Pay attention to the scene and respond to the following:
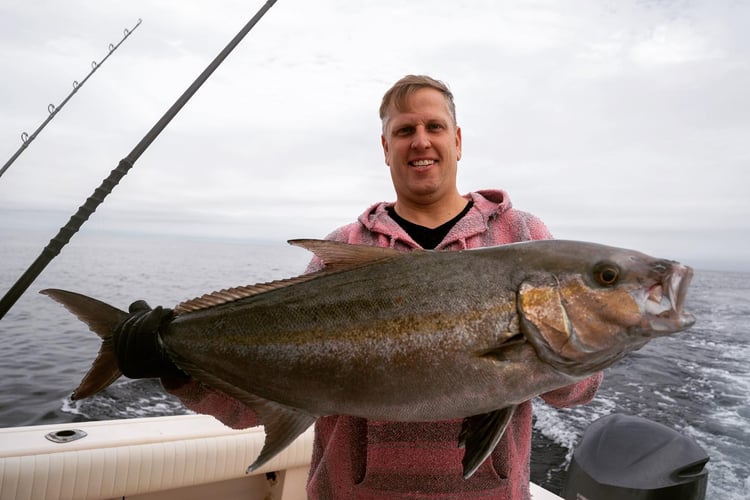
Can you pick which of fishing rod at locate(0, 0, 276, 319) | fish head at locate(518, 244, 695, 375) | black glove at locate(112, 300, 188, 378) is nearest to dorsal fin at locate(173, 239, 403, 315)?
black glove at locate(112, 300, 188, 378)

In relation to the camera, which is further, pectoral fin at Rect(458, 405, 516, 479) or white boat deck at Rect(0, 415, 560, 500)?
white boat deck at Rect(0, 415, 560, 500)

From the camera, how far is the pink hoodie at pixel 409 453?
2.18 meters

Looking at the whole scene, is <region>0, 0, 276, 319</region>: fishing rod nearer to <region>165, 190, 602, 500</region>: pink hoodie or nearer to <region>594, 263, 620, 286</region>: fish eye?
<region>165, 190, 602, 500</region>: pink hoodie

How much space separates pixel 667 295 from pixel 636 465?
290 cm

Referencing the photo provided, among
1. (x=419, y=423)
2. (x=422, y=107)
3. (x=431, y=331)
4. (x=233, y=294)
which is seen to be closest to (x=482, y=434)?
(x=431, y=331)

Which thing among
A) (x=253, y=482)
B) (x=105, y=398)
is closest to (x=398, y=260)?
(x=253, y=482)

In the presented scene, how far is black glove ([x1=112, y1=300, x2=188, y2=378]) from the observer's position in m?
2.04

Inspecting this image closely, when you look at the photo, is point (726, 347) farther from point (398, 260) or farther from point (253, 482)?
point (398, 260)

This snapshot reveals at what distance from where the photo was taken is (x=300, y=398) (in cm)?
192

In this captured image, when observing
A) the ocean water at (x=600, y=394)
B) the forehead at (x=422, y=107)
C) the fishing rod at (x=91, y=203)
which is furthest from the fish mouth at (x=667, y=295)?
the ocean water at (x=600, y=394)

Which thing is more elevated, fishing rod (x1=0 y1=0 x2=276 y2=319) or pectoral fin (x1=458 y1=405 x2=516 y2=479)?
fishing rod (x1=0 y1=0 x2=276 y2=319)

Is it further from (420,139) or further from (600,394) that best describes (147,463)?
(600,394)

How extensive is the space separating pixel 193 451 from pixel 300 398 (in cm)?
252

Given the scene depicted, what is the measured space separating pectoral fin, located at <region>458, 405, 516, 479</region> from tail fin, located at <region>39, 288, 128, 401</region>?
1.46 m
